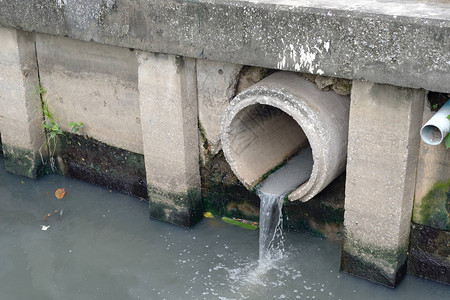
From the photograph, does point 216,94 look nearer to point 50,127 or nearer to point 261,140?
point 261,140

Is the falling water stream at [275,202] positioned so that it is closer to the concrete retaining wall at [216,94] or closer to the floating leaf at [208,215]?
the concrete retaining wall at [216,94]

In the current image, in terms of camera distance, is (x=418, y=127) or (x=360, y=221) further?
(x=360, y=221)

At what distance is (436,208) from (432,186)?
0.59 feet

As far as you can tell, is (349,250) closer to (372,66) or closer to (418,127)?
(418,127)

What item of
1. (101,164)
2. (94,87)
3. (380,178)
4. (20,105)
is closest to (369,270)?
(380,178)

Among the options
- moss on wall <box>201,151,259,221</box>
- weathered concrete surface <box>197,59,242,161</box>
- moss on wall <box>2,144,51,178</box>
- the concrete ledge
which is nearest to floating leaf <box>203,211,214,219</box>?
moss on wall <box>201,151,259,221</box>

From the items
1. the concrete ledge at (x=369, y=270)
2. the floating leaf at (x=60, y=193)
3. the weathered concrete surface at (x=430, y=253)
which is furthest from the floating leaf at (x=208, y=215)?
the weathered concrete surface at (x=430, y=253)

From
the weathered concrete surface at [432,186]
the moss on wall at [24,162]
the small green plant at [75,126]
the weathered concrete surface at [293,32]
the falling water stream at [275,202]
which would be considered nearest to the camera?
the weathered concrete surface at [293,32]

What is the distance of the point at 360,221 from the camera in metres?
4.84

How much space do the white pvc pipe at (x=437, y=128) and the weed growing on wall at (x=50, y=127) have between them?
3585 millimetres

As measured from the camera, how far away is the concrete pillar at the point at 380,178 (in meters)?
4.38

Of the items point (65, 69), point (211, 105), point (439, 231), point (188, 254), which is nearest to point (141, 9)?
point (211, 105)

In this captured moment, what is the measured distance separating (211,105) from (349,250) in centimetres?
170

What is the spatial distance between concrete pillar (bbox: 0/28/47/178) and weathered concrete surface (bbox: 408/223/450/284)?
3.97 meters
